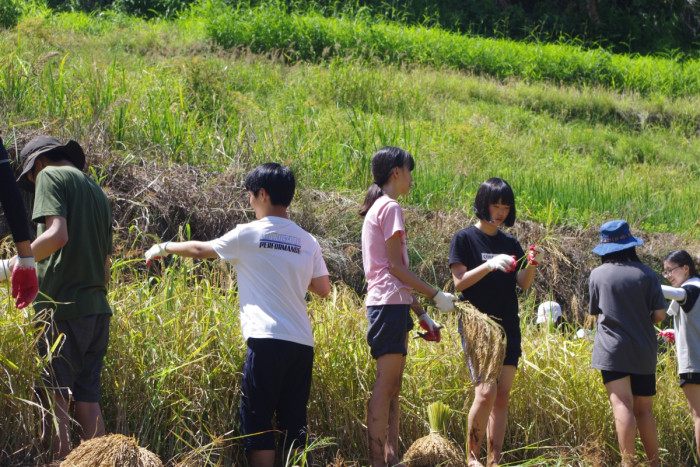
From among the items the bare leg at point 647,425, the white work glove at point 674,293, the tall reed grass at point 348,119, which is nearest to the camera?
the bare leg at point 647,425

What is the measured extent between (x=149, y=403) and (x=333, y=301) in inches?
58.8

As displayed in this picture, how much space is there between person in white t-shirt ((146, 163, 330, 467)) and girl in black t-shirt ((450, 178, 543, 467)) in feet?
2.95

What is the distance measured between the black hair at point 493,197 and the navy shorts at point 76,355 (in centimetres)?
202

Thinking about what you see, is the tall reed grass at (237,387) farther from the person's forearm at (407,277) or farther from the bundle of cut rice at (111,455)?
the person's forearm at (407,277)

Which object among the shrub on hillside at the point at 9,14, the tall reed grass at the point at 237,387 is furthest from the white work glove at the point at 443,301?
the shrub on hillside at the point at 9,14

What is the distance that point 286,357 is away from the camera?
13.1 feet

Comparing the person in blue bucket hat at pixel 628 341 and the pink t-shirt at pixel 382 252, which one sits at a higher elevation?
the pink t-shirt at pixel 382 252

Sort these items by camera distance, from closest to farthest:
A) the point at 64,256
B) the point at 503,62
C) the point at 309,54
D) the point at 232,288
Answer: the point at 64,256 → the point at 232,288 → the point at 309,54 → the point at 503,62

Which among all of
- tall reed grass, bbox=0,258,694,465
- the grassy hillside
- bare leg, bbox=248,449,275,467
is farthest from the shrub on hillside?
bare leg, bbox=248,449,275,467

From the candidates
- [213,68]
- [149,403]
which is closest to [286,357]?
[149,403]

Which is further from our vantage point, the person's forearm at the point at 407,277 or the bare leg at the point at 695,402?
the bare leg at the point at 695,402

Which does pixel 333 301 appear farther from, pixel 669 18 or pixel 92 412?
pixel 669 18

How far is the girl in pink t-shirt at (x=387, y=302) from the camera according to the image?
4.29 m

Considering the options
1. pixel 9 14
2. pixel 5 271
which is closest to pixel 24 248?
pixel 5 271
